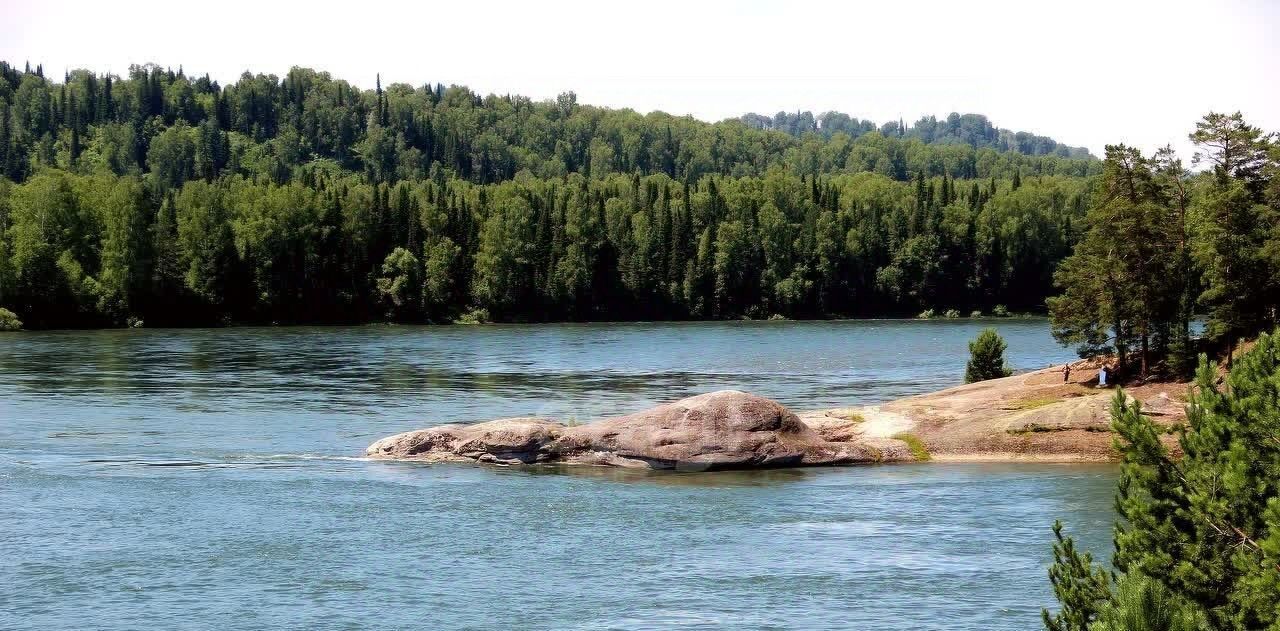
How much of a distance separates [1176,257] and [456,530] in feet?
118

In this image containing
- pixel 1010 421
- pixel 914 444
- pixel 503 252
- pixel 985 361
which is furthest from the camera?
pixel 503 252

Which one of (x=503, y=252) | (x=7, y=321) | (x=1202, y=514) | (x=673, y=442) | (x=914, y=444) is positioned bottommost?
(x=914, y=444)

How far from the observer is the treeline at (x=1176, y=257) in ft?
175

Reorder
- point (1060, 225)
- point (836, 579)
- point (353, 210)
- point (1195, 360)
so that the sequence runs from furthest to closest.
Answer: point (1060, 225) < point (353, 210) < point (1195, 360) < point (836, 579)

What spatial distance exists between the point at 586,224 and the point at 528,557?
488ft

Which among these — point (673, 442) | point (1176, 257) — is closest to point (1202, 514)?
point (673, 442)

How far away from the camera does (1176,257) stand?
57469 mm

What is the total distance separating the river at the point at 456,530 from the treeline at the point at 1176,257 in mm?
12574

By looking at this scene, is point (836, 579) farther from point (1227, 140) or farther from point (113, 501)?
point (1227, 140)

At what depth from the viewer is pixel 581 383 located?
77.3 metres

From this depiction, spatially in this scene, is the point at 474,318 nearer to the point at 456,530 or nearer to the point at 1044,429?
the point at 1044,429

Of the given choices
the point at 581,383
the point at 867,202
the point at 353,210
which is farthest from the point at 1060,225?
the point at 581,383

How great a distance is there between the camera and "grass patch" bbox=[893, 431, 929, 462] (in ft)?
153

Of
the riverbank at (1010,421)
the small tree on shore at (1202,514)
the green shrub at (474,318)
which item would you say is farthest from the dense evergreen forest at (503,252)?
the small tree on shore at (1202,514)
